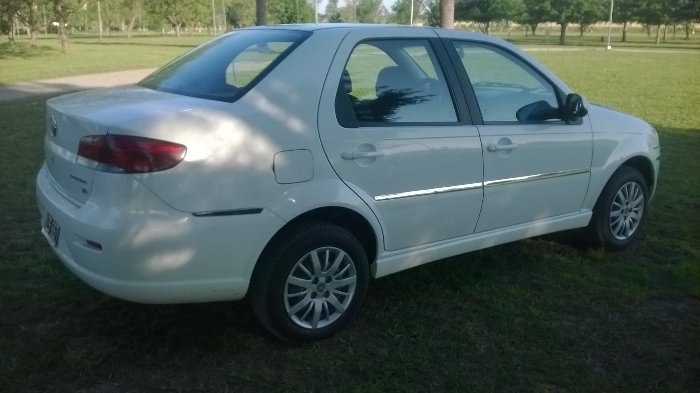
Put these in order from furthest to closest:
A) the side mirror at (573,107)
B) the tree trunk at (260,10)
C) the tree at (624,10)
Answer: the tree at (624,10) < the tree trunk at (260,10) < the side mirror at (573,107)

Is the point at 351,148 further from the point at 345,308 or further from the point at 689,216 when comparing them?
the point at 689,216

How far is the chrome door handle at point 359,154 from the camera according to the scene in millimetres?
3656

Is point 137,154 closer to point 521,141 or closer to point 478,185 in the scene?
point 478,185

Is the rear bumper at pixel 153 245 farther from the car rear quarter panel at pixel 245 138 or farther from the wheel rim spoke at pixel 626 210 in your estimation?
the wheel rim spoke at pixel 626 210

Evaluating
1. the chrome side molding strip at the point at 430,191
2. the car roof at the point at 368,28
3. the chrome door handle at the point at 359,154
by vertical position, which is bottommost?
the chrome side molding strip at the point at 430,191

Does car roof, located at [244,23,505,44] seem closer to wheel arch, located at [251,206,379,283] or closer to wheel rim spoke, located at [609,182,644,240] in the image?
wheel arch, located at [251,206,379,283]

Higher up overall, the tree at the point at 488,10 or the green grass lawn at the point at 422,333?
the tree at the point at 488,10

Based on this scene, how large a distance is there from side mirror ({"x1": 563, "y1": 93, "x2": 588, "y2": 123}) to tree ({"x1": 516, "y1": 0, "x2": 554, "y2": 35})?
7841 cm

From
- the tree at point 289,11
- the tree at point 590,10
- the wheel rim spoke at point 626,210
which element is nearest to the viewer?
the wheel rim spoke at point 626,210

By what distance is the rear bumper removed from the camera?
124 inches

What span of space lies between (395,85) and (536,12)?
82129 millimetres

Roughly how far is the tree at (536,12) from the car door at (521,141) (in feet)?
257

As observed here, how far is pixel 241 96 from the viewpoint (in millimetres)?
3506

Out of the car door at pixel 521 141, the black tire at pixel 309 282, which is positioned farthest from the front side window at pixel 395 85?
the black tire at pixel 309 282
